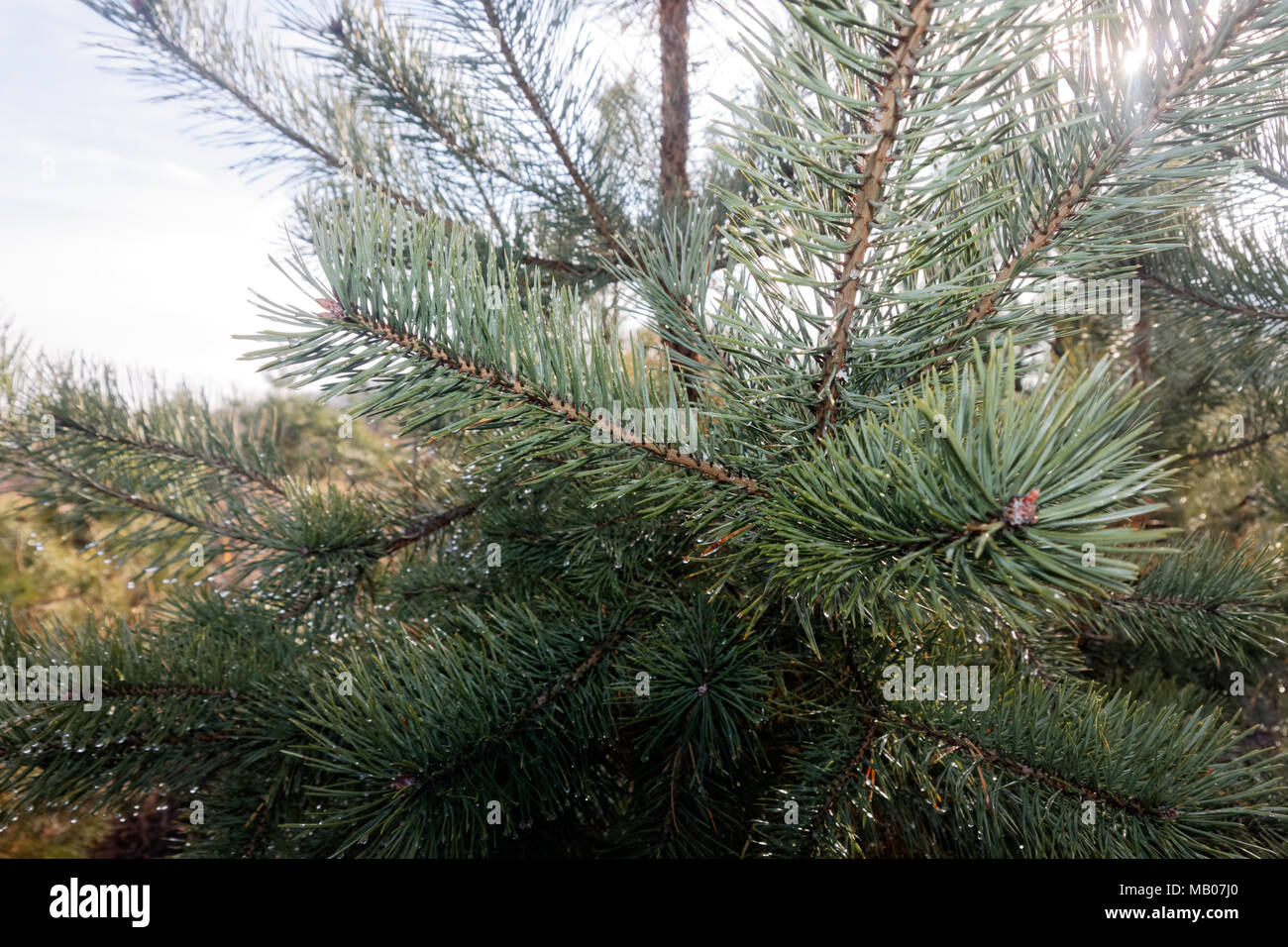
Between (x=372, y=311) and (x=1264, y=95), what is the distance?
43 centimetres

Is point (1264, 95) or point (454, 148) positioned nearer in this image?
point (1264, 95)

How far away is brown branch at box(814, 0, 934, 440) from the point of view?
0.23 m

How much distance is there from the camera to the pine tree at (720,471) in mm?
264

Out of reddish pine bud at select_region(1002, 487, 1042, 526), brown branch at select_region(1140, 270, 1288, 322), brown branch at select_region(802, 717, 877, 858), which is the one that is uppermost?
brown branch at select_region(1140, 270, 1288, 322)

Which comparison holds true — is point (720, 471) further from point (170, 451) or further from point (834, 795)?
point (170, 451)

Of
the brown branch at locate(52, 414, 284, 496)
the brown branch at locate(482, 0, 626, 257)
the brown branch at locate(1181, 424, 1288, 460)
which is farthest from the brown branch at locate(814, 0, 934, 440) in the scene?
the brown branch at locate(1181, 424, 1288, 460)

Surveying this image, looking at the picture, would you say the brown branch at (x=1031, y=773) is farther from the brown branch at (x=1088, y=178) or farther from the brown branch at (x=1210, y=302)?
the brown branch at (x=1210, y=302)

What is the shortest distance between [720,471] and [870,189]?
14cm

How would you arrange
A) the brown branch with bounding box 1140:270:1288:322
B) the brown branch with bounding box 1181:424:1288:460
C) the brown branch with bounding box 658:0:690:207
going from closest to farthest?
1. the brown branch with bounding box 1140:270:1288:322
2. the brown branch with bounding box 658:0:690:207
3. the brown branch with bounding box 1181:424:1288:460

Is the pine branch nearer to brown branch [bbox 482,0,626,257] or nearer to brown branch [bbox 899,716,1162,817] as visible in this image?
brown branch [bbox 482,0,626,257]

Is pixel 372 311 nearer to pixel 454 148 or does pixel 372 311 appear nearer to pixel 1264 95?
pixel 1264 95

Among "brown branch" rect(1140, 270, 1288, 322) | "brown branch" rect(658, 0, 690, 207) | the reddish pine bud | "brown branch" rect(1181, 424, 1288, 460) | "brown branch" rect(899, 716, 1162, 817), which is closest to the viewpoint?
the reddish pine bud

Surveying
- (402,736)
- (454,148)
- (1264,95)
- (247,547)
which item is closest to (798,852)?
(402,736)
